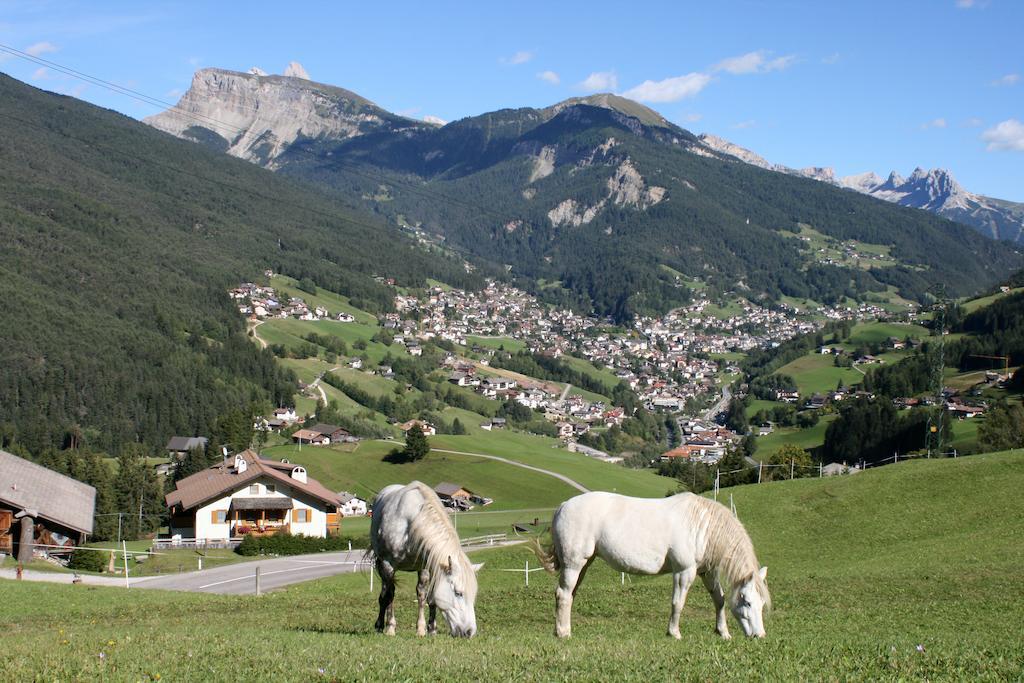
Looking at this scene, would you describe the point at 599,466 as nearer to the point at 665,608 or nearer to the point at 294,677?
the point at 665,608

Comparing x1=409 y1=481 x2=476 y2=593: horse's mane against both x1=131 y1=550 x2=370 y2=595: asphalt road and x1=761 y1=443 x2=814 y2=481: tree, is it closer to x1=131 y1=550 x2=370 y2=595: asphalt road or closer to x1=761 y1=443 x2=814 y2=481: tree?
x1=131 y1=550 x2=370 y2=595: asphalt road

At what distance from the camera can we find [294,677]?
38.0ft

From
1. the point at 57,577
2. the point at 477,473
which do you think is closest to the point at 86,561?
the point at 57,577

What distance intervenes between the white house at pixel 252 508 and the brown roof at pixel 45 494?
1569 cm

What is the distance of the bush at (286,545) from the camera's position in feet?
208

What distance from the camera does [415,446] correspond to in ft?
370

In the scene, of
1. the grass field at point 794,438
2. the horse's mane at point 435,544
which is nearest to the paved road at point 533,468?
the grass field at point 794,438

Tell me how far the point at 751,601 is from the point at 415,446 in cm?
9807

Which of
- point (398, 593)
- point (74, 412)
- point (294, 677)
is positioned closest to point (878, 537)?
point (398, 593)

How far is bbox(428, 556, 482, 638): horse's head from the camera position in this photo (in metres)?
16.2

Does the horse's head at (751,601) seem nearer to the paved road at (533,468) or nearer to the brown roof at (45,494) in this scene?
the brown roof at (45,494)

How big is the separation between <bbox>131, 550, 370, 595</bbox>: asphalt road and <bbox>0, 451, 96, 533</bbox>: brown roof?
25.8ft

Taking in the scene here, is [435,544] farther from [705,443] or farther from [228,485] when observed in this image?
[705,443]

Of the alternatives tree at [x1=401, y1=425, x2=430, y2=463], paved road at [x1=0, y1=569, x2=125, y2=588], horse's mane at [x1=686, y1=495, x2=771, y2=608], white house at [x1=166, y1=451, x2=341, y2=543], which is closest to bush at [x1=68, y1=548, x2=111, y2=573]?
paved road at [x1=0, y1=569, x2=125, y2=588]
